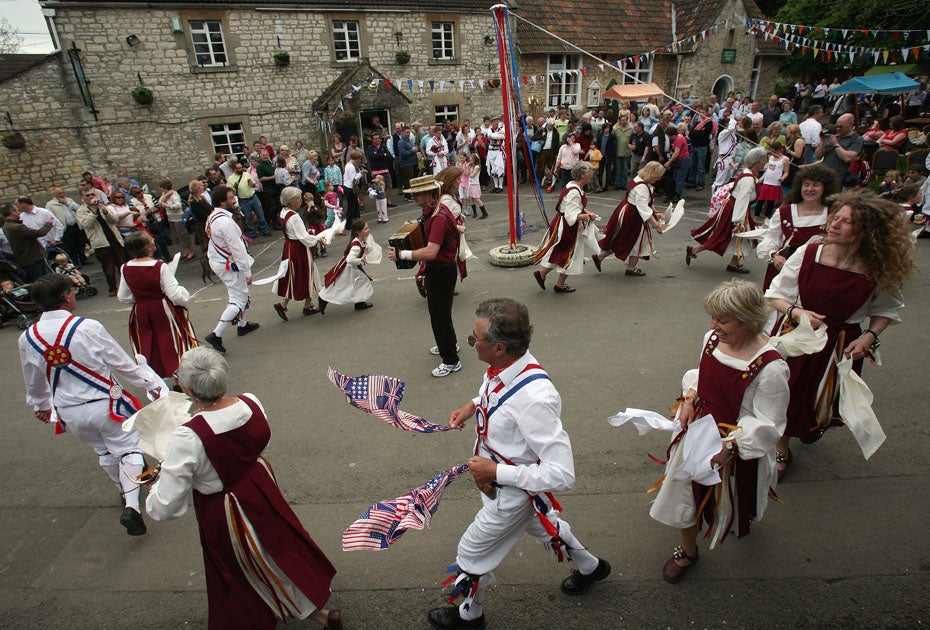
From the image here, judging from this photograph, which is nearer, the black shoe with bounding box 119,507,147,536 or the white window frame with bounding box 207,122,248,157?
the black shoe with bounding box 119,507,147,536

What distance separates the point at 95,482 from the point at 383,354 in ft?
9.24

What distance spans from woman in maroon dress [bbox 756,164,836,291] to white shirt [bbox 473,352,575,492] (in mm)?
3097

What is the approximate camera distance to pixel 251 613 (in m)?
2.51

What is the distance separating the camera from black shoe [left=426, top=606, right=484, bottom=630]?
268 cm

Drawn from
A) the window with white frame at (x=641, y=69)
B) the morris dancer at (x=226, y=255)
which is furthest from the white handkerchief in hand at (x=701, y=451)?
the window with white frame at (x=641, y=69)

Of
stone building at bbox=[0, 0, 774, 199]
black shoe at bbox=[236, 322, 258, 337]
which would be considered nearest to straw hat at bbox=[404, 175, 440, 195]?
black shoe at bbox=[236, 322, 258, 337]

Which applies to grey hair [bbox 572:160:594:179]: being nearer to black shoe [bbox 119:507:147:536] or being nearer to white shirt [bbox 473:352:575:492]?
white shirt [bbox 473:352:575:492]

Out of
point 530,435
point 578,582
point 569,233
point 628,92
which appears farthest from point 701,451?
point 628,92

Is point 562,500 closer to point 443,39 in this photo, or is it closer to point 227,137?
point 227,137

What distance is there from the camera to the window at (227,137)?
1645 centimetres

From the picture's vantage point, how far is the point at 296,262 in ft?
22.5

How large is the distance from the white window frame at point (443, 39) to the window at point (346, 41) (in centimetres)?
259

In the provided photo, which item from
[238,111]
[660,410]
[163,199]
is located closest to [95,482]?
[660,410]

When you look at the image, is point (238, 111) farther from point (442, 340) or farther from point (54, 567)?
point (54, 567)
